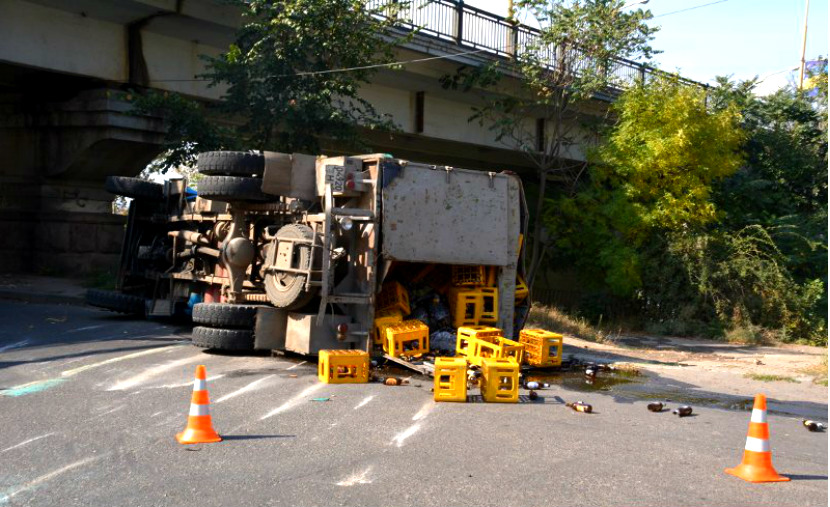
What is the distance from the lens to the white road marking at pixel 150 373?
8672 mm

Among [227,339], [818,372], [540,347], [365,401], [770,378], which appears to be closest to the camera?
[365,401]

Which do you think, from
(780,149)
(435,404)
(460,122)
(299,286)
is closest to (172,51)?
(460,122)

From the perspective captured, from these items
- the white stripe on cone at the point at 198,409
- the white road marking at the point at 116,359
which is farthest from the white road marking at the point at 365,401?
the white road marking at the point at 116,359

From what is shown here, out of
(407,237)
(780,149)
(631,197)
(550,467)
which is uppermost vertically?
(780,149)

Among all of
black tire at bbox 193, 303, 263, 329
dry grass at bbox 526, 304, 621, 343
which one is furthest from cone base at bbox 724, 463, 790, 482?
dry grass at bbox 526, 304, 621, 343

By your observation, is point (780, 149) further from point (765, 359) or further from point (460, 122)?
point (765, 359)

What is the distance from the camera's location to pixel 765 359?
15.9 m

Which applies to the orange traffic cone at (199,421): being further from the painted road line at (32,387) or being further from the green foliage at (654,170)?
the green foliage at (654,170)

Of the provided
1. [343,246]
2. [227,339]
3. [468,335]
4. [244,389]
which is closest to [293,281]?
[343,246]

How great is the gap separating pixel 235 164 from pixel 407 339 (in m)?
3.45

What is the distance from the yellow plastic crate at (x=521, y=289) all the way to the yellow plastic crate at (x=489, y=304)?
516mm

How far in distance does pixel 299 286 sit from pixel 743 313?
13760mm

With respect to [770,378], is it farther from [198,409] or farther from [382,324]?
[198,409]

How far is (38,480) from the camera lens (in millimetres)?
5562
